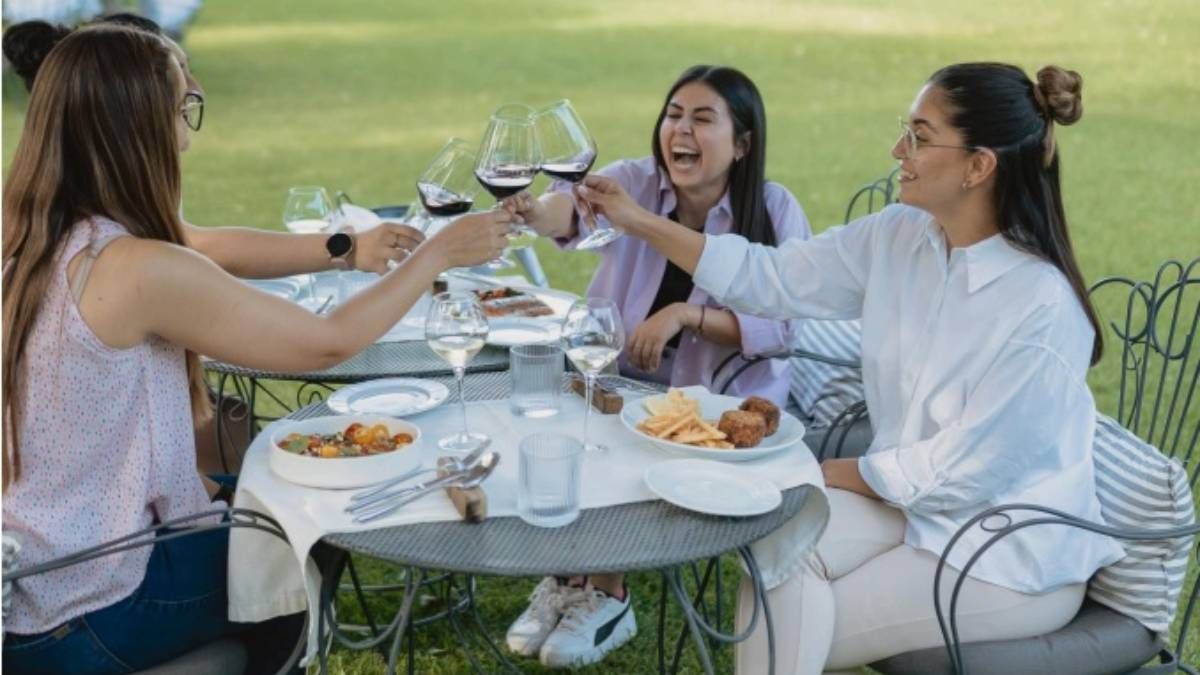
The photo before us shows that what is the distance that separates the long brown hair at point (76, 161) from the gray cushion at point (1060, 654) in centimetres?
166

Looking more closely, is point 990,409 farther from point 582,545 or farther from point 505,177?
point 505,177

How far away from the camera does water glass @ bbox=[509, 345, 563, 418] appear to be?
288 cm

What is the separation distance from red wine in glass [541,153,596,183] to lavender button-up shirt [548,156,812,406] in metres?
0.48

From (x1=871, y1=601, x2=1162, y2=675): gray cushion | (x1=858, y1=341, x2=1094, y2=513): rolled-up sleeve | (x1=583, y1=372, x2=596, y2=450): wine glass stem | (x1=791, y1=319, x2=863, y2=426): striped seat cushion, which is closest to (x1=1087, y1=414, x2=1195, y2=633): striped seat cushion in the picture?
(x1=871, y1=601, x2=1162, y2=675): gray cushion

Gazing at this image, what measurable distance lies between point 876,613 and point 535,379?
82 centimetres

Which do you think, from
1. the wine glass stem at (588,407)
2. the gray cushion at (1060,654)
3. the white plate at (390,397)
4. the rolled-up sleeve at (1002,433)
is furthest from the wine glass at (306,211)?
the gray cushion at (1060,654)

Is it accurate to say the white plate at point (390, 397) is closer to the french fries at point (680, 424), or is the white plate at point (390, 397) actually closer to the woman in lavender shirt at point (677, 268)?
the french fries at point (680, 424)

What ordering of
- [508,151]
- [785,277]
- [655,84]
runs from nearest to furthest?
[508,151], [785,277], [655,84]

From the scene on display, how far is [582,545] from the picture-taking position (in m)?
2.33

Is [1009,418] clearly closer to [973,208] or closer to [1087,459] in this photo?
[1087,459]

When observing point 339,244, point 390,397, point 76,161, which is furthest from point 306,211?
point 76,161

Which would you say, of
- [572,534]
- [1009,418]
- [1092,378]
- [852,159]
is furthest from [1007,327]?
[852,159]

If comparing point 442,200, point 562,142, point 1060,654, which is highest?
point 562,142

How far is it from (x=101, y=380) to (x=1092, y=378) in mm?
5051
